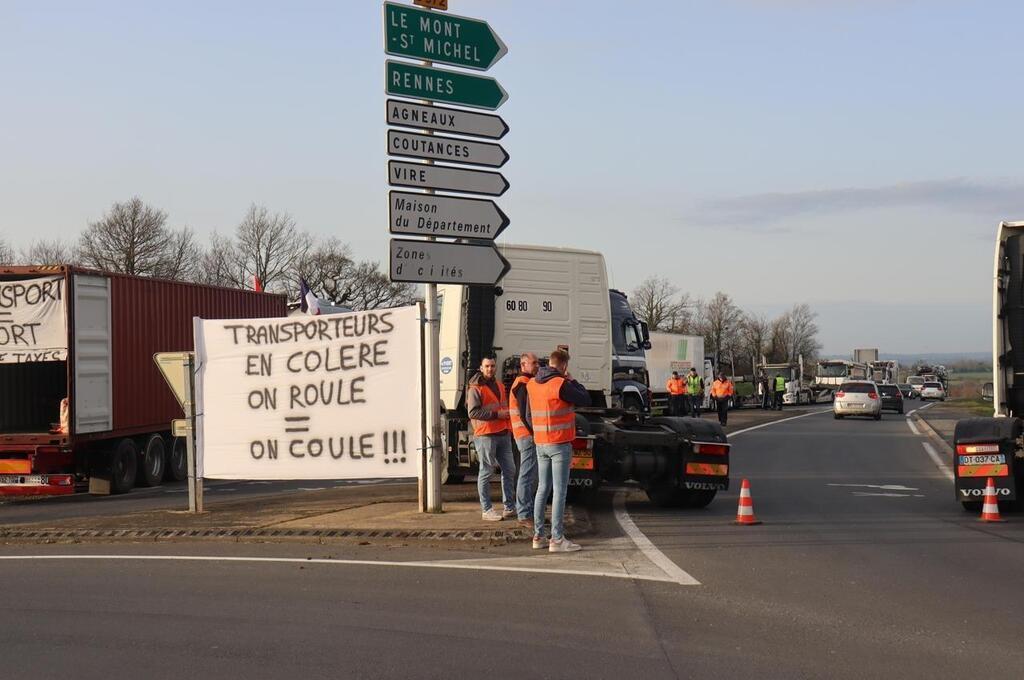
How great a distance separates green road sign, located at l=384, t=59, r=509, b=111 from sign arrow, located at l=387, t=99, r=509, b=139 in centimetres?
11

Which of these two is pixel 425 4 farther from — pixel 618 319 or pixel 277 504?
pixel 618 319

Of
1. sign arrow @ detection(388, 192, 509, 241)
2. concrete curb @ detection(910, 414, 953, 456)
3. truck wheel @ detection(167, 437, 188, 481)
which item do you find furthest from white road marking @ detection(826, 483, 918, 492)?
truck wheel @ detection(167, 437, 188, 481)

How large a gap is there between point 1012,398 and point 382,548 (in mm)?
8377

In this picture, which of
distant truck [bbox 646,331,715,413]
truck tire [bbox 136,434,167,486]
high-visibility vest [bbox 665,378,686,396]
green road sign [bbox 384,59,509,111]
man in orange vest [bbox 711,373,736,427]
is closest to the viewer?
green road sign [bbox 384,59,509,111]

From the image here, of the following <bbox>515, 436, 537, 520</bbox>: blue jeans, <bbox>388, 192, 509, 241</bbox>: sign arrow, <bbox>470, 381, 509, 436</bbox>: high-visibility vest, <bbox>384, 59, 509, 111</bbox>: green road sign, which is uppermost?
<bbox>384, 59, 509, 111</bbox>: green road sign

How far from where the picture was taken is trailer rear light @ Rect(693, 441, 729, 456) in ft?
45.2

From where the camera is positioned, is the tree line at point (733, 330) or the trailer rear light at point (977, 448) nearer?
the trailer rear light at point (977, 448)

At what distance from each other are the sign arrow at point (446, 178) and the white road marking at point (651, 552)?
4.01 m

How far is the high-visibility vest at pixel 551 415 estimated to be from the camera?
1065 centimetres

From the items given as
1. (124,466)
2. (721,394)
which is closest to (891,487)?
(124,466)

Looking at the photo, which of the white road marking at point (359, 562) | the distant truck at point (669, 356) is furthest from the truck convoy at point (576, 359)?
the distant truck at point (669, 356)

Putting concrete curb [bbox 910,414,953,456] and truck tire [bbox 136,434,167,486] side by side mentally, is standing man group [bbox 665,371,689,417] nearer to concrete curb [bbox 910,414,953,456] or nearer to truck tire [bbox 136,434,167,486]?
concrete curb [bbox 910,414,953,456]

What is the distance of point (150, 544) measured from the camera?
11508 mm

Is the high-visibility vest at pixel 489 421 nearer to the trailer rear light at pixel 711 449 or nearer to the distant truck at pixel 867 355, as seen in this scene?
the trailer rear light at pixel 711 449
